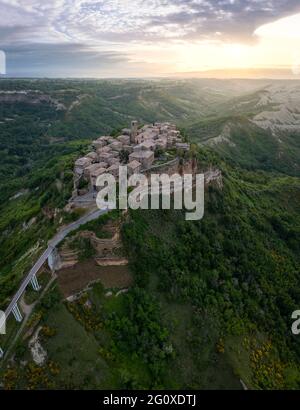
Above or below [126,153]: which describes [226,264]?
below

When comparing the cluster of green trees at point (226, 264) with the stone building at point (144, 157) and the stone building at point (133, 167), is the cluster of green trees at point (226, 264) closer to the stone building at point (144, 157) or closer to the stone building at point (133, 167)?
the stone building at point (133, 167)

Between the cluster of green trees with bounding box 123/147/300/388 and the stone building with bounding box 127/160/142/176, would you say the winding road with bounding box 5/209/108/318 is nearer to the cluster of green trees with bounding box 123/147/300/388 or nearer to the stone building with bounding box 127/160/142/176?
the cluster of green trees with bounding box 123/147/300/388

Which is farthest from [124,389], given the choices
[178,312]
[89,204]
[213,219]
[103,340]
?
[213,219]

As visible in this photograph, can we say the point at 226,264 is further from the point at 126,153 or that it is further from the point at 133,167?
the point at 126,153

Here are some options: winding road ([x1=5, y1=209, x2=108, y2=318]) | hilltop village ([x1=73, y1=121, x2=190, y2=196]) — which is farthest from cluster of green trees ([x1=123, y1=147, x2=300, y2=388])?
hilltop village ([x1=73, y1=121, x2=190, y2=196])

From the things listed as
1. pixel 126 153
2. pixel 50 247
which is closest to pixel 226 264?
pixel 126 153

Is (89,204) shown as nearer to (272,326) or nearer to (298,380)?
(272,326)
